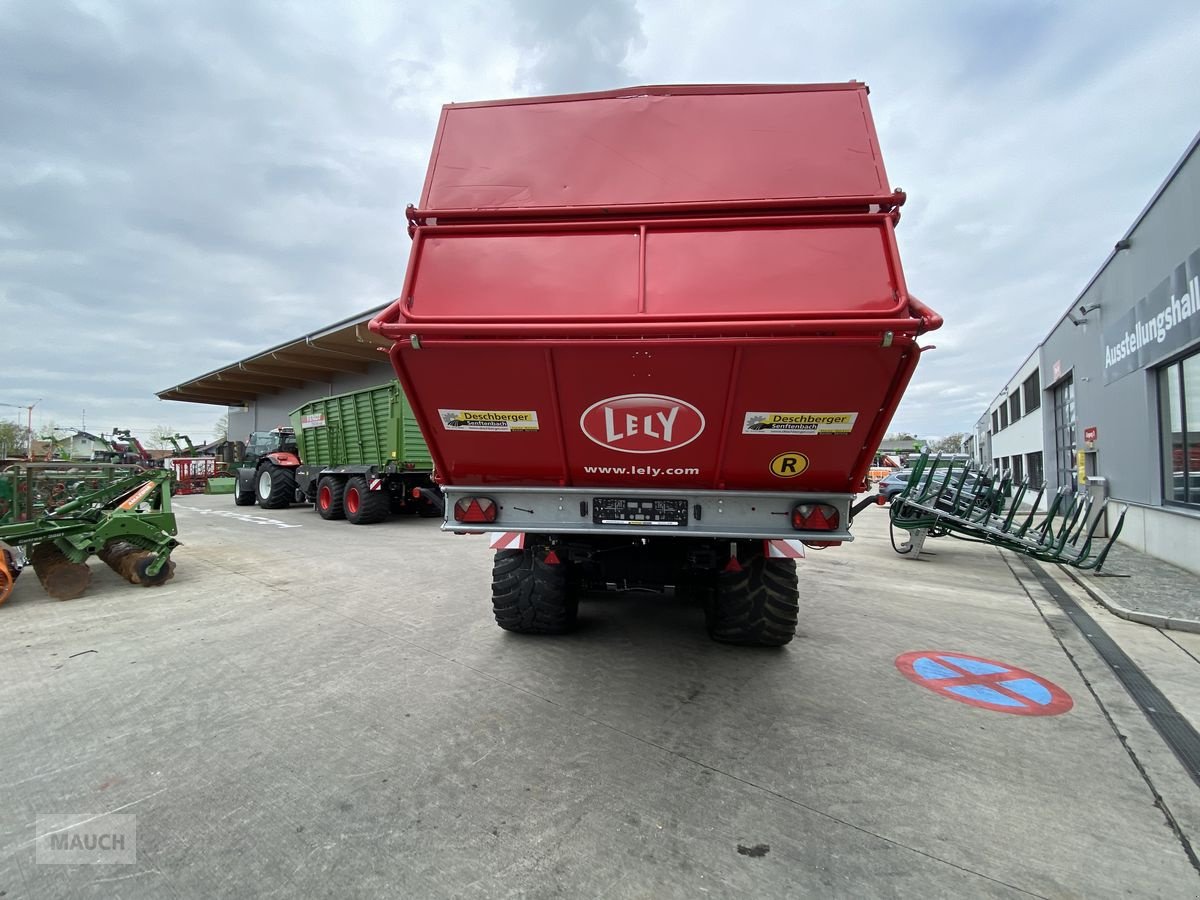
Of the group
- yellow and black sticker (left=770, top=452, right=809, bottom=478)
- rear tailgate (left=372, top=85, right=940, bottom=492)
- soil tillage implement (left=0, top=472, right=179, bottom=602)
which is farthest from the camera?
soil tillage implement (left=0, top=472, right=179, bottom=602)

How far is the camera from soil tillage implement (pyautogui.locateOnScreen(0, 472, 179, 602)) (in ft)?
20.0

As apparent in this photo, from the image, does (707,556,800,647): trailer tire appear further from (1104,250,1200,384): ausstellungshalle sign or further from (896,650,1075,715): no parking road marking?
(1104,250,1200,384): ausstellungshalle sign

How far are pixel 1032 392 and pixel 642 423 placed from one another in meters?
24.9

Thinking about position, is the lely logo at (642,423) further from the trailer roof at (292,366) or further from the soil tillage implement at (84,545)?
the trailer roof at (292,366)

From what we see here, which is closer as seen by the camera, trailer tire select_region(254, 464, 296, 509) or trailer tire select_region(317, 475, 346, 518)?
trailer tire select_region(317, 475, 346, 518)

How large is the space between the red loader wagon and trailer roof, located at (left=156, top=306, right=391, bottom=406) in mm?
13821

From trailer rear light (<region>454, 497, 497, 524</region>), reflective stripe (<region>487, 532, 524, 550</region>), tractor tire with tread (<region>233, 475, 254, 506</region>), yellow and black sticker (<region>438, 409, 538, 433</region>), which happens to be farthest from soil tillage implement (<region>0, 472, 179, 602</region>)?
tractor tire with tread (<region>233, 475, 254, 506</region>)

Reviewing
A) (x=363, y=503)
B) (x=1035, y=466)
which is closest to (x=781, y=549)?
(x=363, y=503)

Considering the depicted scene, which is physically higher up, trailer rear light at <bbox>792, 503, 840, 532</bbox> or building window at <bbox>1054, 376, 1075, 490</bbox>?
building window at <bbox>1054, 376, 1075, 490</bbox>

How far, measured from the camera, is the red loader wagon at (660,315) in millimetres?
2803

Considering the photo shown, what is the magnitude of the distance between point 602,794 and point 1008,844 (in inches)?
65.4

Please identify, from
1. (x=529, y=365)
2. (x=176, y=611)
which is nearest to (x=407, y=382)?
(x=529, y=365)

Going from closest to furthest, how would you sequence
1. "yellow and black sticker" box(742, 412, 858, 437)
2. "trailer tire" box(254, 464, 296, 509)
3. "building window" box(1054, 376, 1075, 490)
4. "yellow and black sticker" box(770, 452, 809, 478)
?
"yellow and black sticker" box(742, 412, 858, 437)
"yellow and black sticker" box(770, 452, 809, 478)
"building window" box(1054, 376, 1075, 490)
"trailer tire" box(254, 464, 296, 509)

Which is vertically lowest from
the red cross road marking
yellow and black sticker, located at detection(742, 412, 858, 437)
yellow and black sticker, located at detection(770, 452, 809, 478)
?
the red cross road marking
